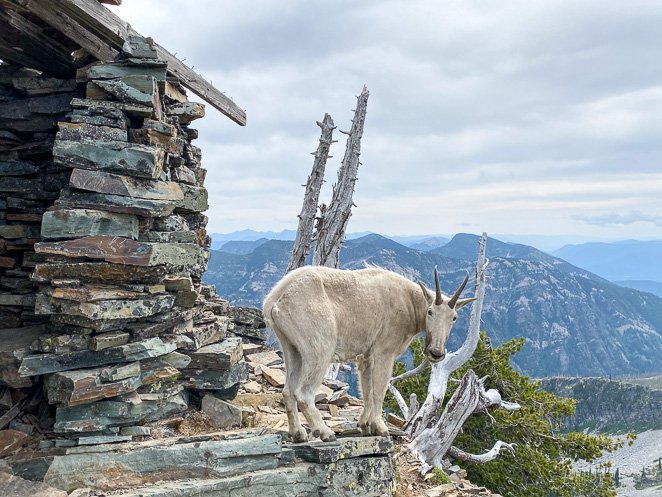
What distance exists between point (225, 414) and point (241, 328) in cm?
541

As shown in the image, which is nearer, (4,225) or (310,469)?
(310,469)

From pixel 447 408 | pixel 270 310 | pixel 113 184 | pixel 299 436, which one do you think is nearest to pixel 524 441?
pixel 447 408

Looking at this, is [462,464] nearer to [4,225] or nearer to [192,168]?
[192,168]

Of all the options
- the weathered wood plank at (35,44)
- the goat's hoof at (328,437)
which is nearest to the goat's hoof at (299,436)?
the goat's hoof at (328,437)

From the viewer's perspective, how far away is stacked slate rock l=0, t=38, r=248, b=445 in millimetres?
7379

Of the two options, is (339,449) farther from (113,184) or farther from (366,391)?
(113,184)

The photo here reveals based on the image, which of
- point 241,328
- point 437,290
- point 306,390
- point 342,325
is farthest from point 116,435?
point 241,328

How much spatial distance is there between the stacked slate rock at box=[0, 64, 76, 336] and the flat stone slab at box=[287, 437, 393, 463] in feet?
15.1

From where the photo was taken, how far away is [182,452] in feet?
23.9

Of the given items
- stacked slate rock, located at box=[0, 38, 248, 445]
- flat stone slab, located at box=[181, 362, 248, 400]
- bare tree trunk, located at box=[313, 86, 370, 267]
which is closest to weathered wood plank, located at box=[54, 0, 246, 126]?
stacked slate rock, located at box=[0, 38, 248, 445]

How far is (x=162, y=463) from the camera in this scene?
23.5ft

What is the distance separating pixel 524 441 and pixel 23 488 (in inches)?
724

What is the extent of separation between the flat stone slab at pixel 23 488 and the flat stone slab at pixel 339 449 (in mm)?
3030

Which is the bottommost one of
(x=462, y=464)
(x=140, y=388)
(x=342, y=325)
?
(x=462, y=464)
